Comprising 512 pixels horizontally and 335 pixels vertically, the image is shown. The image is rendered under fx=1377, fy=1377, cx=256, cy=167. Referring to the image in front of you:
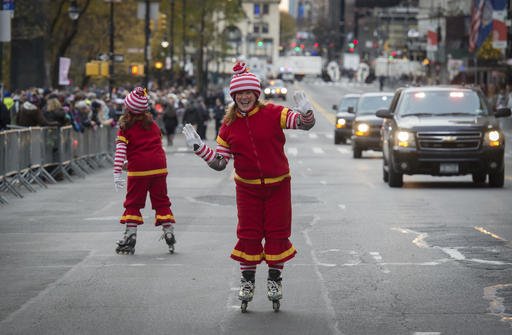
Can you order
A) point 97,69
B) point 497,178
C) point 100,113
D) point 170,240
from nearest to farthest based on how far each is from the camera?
point 170,240
point 497,178
point 100,113
point 97,69

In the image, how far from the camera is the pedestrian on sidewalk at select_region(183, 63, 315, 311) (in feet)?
34.7

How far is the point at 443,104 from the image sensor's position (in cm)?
2519

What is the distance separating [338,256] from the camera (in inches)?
A: 556

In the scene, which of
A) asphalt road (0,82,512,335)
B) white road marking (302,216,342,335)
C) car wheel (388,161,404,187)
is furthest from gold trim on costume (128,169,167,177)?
car wheel (388,161,404,187)

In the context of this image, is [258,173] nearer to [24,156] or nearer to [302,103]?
[302,103]

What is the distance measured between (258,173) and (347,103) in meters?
38.2

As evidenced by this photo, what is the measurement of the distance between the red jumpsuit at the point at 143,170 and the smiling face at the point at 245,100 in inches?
164

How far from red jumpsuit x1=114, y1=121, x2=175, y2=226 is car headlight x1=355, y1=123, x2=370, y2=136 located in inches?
948

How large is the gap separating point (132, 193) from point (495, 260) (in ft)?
12.8

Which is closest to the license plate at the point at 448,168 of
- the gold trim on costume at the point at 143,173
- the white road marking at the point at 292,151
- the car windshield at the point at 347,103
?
the gold trim on costume at the point at 143,173


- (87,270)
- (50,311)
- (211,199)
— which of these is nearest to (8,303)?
(50,311)

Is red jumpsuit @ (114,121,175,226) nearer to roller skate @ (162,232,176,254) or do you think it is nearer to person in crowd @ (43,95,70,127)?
roller skate @ (162,232,176,254)

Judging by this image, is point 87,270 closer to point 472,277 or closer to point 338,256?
point 338,256

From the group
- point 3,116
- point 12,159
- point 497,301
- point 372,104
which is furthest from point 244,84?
point 372,104
